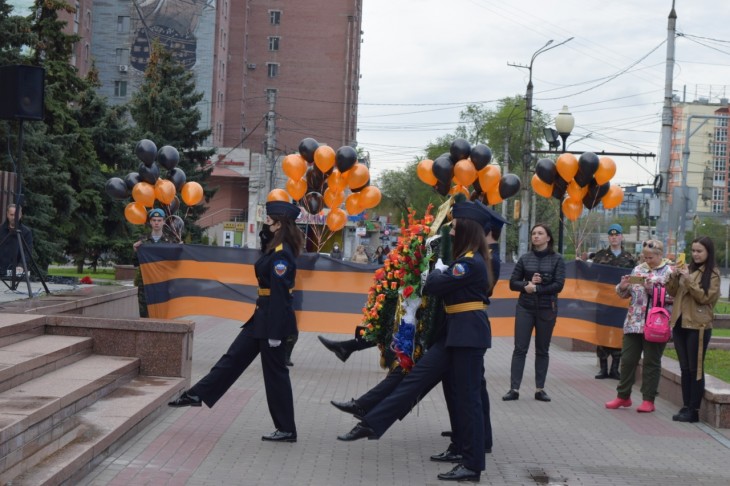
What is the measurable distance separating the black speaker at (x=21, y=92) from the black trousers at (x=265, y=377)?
5556 mm

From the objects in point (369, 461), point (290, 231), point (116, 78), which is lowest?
point (369, 461)

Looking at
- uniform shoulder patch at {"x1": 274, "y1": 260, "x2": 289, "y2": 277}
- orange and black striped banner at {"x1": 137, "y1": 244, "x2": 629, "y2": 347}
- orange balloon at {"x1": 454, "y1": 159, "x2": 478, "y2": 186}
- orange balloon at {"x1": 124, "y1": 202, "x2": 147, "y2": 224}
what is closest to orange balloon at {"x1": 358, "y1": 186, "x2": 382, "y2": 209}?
orange balloon at {"x1": 454, "y1": 159, "x2": 478, "y2": 186}

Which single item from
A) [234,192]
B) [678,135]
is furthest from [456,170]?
[678,135]

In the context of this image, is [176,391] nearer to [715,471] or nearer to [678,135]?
[715,471]

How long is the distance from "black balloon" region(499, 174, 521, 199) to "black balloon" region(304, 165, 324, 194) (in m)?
3.47

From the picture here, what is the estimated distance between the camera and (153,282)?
564 inches

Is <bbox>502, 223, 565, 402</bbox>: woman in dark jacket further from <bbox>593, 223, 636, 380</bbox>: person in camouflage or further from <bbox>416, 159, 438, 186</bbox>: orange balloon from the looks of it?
<bbox>416, 159, 438, 186</bbox>: orange balloon

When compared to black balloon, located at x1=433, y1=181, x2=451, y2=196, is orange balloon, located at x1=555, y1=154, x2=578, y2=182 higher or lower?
higher

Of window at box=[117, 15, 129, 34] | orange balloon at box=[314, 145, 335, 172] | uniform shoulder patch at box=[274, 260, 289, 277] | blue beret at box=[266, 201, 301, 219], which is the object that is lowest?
uniform shoulder patch at box=[274, 260, 289, 277]

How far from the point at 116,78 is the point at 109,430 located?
7620 cm

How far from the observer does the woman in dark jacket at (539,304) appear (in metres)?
12.1

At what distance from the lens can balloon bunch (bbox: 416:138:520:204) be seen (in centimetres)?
1917

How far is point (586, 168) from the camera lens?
17031 mm

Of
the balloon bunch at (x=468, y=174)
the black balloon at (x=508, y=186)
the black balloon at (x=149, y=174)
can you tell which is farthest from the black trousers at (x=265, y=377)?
the black balloon at (x=508, y=186)
